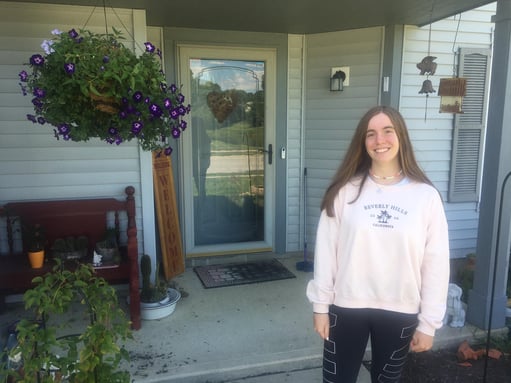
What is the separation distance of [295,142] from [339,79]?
715 mm

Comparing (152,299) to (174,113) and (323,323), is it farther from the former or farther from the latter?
(323,323)

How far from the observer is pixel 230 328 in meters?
2.89

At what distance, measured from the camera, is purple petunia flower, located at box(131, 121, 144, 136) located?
188 cm

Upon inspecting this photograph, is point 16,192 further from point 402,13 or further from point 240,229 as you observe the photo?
point 402,13

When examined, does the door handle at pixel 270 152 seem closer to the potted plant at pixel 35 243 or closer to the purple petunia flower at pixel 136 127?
the potted plant at pixel 35 243

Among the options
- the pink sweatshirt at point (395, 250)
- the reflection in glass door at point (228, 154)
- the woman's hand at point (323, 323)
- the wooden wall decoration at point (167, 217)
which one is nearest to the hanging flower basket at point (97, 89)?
the pink sweatshirt at point (395, 250)

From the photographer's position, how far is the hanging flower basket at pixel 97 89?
5.69 ft

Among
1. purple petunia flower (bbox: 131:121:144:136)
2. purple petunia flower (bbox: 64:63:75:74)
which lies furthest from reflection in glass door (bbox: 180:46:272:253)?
purple petunia flower (bbox: 64:63:75:74)

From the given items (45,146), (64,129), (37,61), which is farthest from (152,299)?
(37,61)

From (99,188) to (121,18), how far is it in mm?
1259

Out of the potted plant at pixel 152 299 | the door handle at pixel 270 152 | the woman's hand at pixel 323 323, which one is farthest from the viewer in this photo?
the door handle at pixel 270 152

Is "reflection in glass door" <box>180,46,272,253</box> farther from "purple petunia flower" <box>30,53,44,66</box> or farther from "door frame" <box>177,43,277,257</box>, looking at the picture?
"purple petunia flower" <box>30,53,44,66</box>

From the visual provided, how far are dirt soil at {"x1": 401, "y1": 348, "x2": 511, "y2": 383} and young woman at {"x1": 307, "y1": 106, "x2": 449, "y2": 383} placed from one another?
0.87 m

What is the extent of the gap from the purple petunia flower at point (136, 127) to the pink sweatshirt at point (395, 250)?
931 millimetres
